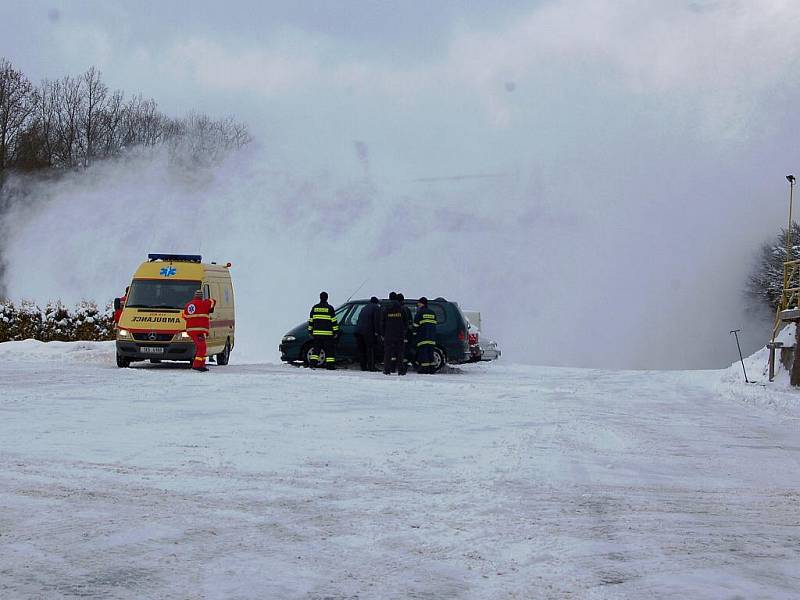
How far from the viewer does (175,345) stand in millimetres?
20547

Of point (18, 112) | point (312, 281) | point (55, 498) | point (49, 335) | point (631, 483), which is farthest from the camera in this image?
point (18, 112)

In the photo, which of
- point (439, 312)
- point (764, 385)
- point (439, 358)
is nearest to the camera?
point (764, 385)

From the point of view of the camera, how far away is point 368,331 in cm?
2267

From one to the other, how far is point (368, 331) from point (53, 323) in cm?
1044

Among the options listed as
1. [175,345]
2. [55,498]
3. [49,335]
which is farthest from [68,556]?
[49,335]

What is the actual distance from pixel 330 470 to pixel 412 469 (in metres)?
0.67

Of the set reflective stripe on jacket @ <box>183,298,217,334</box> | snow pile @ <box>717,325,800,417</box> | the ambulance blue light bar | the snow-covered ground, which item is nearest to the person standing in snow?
reflective stripe on jacket @ <box>183,298,217,334</box>

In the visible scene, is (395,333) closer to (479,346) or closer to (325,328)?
(325,328)

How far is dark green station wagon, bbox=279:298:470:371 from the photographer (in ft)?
75.5

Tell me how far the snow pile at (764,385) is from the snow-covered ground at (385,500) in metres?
2.52

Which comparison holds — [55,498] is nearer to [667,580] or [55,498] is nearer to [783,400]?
[667,580]

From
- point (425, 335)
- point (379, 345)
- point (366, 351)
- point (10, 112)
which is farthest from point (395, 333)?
point (10, 112)

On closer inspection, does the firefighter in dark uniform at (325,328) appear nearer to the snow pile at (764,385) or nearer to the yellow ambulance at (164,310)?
the yellow ambulance at (164,310)

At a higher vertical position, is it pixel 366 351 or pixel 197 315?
pixel 197 315
